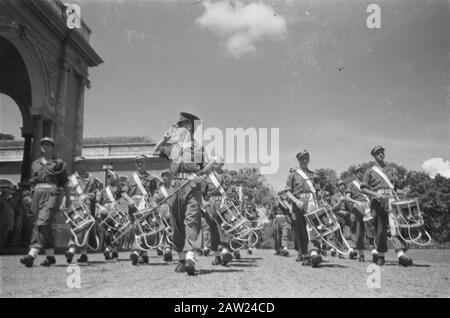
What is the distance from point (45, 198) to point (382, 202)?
22.2ft

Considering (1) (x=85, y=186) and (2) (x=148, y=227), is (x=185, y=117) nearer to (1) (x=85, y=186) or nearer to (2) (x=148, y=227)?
(2) (x=148, y=227)

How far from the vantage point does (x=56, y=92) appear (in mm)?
17875

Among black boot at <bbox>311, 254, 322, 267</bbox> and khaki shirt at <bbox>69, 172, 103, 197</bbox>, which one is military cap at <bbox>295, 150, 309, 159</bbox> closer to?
black boot at <bbox>311, 254, 322, 267</bbox>

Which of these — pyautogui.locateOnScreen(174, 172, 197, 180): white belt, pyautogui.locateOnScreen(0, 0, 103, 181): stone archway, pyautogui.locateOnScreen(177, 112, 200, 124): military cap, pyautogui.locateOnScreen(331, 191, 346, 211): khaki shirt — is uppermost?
pyautogui.locateOnScreen(0, 0, 103, 181): stone archway

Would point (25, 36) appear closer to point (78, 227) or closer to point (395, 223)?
point (78, 227)

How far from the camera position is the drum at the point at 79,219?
894cm

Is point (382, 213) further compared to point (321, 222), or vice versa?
point (382, 213)

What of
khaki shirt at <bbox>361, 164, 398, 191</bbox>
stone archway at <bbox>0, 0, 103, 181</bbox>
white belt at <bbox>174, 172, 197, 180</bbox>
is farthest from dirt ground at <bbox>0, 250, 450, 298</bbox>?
stone archway at <bbox>0, 0, 103, 181</bbox>

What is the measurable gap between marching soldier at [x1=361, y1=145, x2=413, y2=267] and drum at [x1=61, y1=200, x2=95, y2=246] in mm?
6176

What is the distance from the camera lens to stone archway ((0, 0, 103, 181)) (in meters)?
15.1

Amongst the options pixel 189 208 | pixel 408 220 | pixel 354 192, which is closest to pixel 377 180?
pixel 408 220

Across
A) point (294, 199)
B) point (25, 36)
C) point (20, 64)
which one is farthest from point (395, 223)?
point (20, 64)

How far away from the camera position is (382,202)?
789 cm
